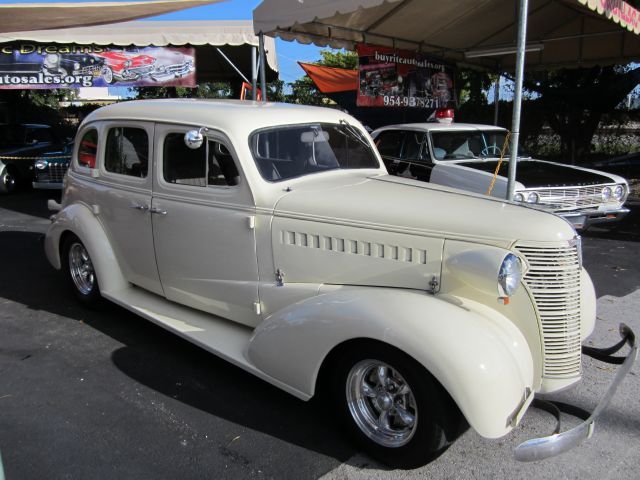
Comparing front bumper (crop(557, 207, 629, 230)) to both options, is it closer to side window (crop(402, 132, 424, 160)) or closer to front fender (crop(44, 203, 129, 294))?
side window (crop(402, 132, 424, 160))

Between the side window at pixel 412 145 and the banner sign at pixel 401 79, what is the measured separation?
1.44 m

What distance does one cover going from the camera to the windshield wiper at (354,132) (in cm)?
396

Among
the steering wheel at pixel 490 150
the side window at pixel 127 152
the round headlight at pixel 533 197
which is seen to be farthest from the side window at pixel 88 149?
the steering wheel at pixel 490 150

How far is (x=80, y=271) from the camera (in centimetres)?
469

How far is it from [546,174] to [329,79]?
8961mm

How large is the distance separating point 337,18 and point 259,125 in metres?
4.51

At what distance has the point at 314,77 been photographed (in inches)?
563

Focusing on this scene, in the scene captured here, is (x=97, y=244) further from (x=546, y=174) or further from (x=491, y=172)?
(x=546, y=174)

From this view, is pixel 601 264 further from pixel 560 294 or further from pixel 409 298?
pixel 409 298

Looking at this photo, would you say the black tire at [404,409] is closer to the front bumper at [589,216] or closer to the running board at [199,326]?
the running board at [199,326]

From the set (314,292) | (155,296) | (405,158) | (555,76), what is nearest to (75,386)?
(155,296)

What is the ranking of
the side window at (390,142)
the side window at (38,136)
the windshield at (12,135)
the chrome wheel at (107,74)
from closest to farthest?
the side window at (390,142) < the chrome wheel at (107,74) < the windshield at (12,135) < the side window at (38,136)

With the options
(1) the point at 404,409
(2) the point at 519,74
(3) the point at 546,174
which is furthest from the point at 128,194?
(3) the point at 546,174

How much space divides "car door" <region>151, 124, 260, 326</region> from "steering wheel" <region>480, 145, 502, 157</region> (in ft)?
16.5
